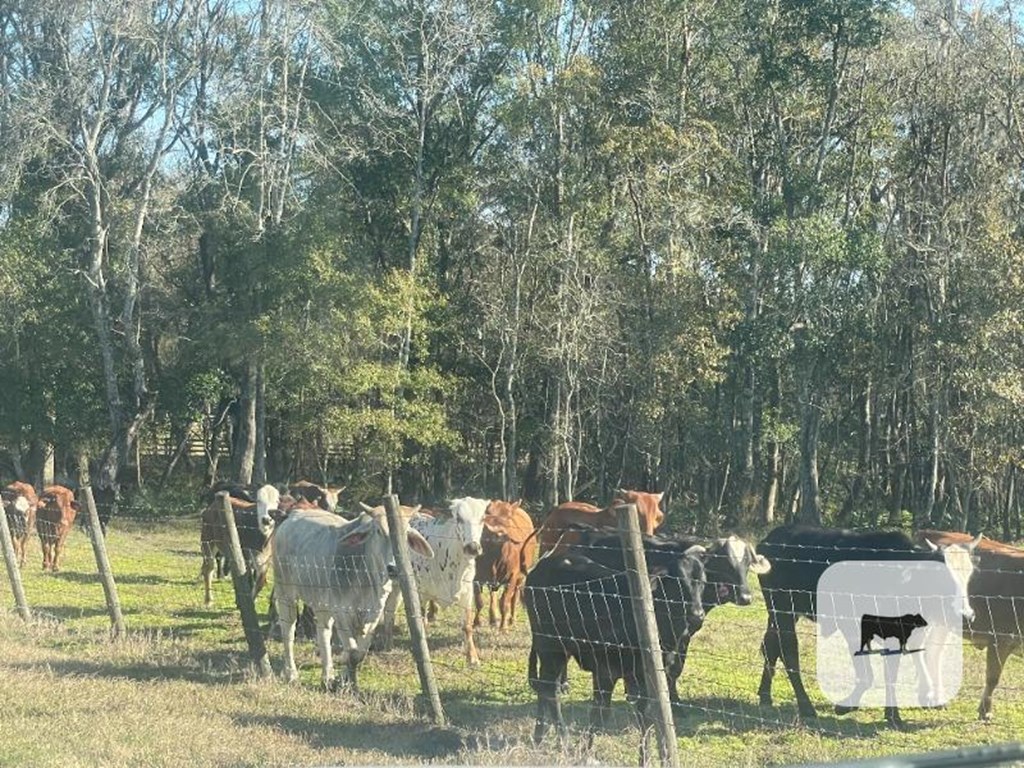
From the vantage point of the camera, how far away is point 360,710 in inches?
328

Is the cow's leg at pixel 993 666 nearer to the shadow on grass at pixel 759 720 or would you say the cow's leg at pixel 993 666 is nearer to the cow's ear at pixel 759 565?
the shadow on grass at pixel 759 720

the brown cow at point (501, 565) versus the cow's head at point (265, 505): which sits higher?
the cow's head at point (265, 505)

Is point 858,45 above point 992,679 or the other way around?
above

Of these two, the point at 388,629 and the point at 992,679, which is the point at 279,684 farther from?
the point at 992,679

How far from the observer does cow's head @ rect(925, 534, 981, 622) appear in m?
9.05

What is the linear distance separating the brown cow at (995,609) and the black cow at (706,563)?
72.5 inches

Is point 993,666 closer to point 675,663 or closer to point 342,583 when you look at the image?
point 675,663

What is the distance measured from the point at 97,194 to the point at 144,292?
6.10 m

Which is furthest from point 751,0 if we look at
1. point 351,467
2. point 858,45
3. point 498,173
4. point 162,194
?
point 351,467

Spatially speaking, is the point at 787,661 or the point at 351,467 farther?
the point at 351,467

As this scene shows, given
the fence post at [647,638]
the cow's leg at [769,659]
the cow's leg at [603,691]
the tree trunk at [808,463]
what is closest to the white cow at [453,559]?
the cow's leg at [769,659]

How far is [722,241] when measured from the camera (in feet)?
90.3

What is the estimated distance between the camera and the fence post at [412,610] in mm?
8070

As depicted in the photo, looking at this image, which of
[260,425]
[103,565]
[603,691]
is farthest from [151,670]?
[260,425]
